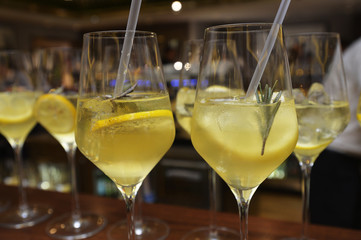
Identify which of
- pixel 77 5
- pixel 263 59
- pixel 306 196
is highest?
pixel 77 5

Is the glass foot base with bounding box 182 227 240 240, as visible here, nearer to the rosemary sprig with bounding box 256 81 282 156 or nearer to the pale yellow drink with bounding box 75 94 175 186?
the pale yellow drink with bounding box 75 94 175 186

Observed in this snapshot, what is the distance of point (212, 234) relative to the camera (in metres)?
0.77

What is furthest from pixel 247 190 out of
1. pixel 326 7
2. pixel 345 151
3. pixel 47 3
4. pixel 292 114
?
pixel 47 3

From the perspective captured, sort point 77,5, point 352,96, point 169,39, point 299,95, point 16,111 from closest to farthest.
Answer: point 299,95 < point 16,111 < point 352,96 < point 77,5 < point 169,39

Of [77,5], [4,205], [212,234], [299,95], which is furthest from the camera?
[77,5]

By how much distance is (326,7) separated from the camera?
4.54 m

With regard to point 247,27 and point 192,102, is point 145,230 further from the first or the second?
point 247,27

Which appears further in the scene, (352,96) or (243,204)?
(352,96)

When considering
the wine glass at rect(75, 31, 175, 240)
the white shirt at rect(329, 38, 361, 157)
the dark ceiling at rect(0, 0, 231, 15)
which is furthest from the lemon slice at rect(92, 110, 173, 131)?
the dark ceiling at rect(0, 0, 231, 15)

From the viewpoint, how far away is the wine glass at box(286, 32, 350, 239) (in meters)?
0.67

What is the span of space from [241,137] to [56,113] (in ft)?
1.66

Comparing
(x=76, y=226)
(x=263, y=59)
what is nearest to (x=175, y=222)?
(x=76, y=226)

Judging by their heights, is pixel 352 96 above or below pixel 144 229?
above

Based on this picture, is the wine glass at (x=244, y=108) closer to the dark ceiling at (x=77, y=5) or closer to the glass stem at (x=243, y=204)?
the glass stem at (x=243, y=204)
